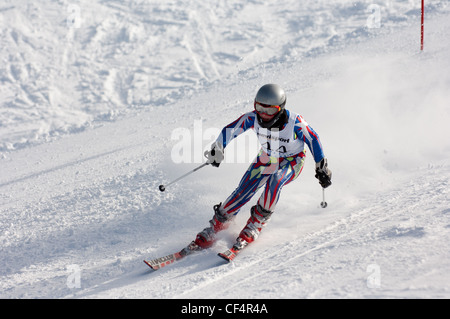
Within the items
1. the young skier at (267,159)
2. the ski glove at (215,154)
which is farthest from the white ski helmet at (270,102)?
the ski glove at (215,154)

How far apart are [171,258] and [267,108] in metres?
1.99

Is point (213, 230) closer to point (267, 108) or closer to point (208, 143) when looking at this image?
point (267, 108)

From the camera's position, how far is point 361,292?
3.34 m

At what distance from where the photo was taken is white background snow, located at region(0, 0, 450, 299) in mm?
4254

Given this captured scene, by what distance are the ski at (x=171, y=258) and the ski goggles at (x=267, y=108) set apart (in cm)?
174

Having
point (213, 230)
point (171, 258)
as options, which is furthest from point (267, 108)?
point (171, 258)

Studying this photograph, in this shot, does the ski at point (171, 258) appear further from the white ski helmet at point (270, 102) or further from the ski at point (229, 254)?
the white ski helmet at point (270, 102)

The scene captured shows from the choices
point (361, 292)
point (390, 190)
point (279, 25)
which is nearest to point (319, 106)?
point (390, 190)

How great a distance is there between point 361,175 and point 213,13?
44.4 feet

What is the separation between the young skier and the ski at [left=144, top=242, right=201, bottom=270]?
4 centimetres

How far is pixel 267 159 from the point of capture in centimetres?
530

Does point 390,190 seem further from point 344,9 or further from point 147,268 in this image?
point 344,9

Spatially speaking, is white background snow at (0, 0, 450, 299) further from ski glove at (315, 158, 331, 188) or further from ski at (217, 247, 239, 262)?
ski glove at (315, 158, 331, 188)

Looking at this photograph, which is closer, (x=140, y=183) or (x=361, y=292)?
(x=361, y=292)
